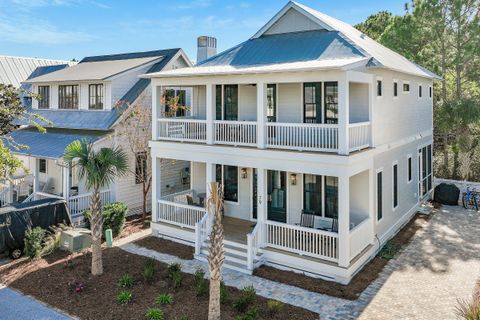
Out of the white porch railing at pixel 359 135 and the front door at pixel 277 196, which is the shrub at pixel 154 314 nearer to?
the front door at pixel 277 196

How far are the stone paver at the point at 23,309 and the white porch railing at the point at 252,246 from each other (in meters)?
5.47

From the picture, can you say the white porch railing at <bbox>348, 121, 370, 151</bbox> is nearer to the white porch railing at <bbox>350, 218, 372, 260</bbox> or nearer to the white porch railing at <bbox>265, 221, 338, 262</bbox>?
the white porch railing at <bbox>350, 218, 372, 260</bbox>

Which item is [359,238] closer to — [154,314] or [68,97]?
[154,314]

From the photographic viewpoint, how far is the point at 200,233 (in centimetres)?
1423

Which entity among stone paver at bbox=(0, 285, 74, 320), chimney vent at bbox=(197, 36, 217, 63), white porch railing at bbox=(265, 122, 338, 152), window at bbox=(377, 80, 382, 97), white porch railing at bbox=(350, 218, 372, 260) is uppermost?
chimney vent at bbox=(197, 36, 217, 63)

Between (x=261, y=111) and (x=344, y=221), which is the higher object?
(x=261, y=111)

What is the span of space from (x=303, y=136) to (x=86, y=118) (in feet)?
42.6

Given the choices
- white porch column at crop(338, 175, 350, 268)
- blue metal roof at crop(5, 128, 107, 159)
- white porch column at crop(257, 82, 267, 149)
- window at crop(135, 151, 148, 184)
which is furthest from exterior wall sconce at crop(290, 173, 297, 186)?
blue metal roof at crop(5, 128, 107, 159)

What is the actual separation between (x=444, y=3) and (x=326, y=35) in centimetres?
1509

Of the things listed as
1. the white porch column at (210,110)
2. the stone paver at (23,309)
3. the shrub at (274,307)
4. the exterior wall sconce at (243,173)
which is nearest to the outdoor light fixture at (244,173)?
the exterior wall sconce at (243,173)

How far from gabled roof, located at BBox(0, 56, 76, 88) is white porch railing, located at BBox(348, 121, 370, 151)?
88.3ft

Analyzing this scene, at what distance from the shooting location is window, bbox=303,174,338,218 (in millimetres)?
14406

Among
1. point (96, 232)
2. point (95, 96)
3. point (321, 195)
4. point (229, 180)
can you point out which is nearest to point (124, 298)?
point (96, 232)

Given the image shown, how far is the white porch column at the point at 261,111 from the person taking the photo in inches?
520
